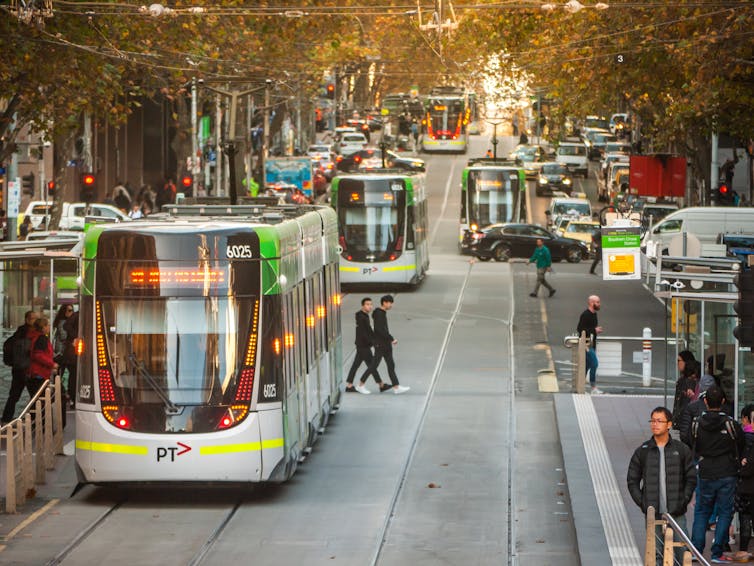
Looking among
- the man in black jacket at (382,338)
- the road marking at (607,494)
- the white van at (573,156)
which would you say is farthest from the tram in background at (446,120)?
the road marking at (607,494)

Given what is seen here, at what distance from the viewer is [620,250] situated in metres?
19.6

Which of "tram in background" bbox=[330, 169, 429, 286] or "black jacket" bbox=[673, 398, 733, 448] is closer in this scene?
"black jacket" bbox=[673, 398, 733, 448]

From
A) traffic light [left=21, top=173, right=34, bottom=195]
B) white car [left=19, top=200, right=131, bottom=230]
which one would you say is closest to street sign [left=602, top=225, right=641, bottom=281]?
white car [left=19, top=200, right=131, bottom=230]

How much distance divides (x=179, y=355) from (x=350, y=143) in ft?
282

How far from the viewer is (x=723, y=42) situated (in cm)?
2988

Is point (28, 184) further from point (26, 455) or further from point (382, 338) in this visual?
point (26, 455)

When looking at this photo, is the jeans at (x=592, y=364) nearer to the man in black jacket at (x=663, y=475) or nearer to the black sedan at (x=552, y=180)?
the man in black jacket at (x=663, y=475)

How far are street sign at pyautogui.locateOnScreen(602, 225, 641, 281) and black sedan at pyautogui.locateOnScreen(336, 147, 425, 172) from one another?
70201mm

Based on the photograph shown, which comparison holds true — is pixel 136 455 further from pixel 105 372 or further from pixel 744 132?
pixel 744 132

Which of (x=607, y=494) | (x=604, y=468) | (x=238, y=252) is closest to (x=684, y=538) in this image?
(x=607, y=494)

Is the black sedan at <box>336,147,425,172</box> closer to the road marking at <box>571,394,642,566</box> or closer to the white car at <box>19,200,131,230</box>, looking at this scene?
the white car at <box>19,200,131,230</box>

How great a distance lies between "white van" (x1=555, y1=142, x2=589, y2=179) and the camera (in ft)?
306

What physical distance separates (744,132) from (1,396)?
67.1 feet

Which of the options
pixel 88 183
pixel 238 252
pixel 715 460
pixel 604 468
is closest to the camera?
pixel 715 460
